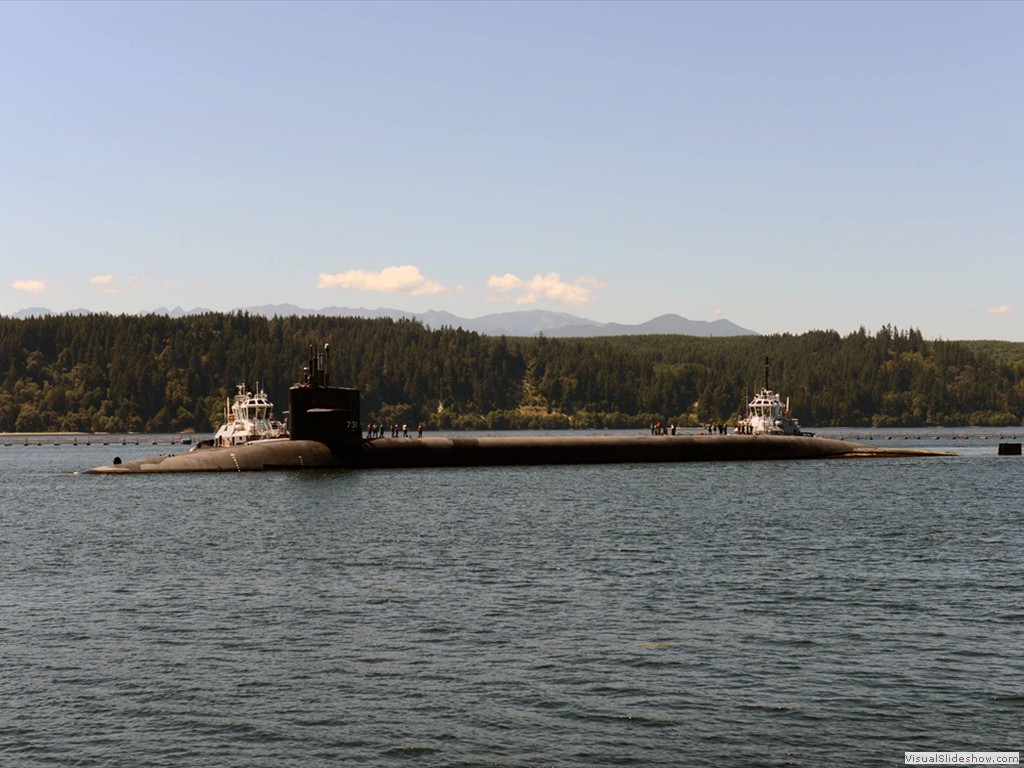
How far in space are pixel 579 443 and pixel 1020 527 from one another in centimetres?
5250

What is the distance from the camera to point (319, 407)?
3588 inches

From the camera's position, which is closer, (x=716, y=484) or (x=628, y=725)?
(x=628, y=725)

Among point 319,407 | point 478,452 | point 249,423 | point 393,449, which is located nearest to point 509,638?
point 319,407

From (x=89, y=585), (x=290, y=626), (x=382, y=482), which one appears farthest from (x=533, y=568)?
(x=382, y=482)

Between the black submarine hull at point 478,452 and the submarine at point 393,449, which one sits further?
the black submarine hull at point 478,452

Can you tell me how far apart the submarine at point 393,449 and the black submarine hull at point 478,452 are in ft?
0.27

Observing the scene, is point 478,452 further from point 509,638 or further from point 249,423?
point 509,638

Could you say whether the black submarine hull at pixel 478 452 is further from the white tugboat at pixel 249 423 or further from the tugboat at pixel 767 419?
the white tugboat at pixel 249 423

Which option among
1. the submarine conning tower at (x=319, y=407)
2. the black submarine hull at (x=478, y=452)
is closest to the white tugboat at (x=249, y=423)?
the black submarine hull at (x=478, y=452)

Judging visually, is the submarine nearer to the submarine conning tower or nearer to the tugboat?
the submarine conning tower

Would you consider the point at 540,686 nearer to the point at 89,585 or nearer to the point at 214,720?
the point at 214,720

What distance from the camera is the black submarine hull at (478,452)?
9156 cm

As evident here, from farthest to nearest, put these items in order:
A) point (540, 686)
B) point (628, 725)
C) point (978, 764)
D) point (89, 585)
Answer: point (89, 585) < point (540, 686) < point (628, 725) < point (978, 764)

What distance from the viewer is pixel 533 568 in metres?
45.2
